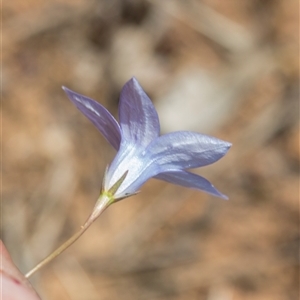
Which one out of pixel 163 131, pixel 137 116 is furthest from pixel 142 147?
pixel 163 131

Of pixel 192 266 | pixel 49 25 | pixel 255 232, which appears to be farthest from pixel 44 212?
pixel 49 25

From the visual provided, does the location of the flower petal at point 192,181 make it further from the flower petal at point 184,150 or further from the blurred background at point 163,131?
the blurred background at point 163,131

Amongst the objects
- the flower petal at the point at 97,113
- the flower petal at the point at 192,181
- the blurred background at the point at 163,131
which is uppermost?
the flower petal at the point at 97,113

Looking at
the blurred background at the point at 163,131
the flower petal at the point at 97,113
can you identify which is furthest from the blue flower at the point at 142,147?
the blurred background at the point at 163,131

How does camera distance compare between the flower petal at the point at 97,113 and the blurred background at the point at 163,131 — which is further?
the blurred background at the point at 163,131

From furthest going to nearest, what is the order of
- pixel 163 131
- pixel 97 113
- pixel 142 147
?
pixel 163 131 < pixel 142 147 < pixel 97 113

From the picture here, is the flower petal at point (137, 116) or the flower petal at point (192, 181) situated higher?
the flower petal at point (137, 116)

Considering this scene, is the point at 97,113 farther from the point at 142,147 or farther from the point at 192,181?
the point at 192,181
